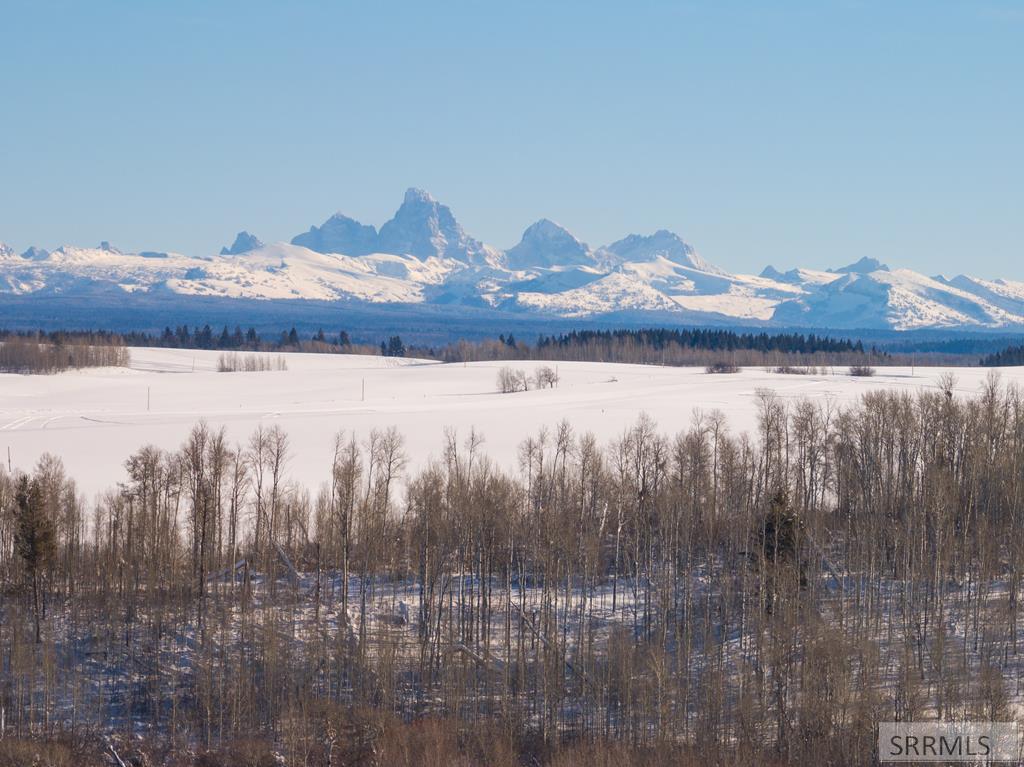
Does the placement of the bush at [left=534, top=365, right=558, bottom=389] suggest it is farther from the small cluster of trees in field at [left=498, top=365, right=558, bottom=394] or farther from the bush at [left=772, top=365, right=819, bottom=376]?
the bush at [left=772, top=365, right=819, bottom=376]

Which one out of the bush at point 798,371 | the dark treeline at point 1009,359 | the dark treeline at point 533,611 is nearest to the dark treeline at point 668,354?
the bush at point 798,371

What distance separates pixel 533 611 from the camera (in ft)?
138

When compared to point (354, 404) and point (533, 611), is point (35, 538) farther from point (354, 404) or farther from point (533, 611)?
point (354, 404)

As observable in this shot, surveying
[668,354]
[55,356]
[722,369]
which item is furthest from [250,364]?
[668,354]

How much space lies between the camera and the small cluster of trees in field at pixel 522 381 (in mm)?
127250

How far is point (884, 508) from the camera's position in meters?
48.8

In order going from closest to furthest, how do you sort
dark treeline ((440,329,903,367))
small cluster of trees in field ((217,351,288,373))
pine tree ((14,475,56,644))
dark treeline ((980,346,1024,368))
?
pine tree ((14,475,56,644))
small cluster of trees in field ((217,351,288,373))
dark treeline ((980,346,1024,368))
dark treeline ((440,329,903,367))

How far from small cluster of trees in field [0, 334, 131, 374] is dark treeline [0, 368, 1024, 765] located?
96.4m

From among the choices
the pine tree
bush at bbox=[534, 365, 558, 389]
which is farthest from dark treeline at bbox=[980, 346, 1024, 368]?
the pine tree

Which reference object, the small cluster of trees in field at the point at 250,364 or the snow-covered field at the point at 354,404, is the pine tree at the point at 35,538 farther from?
the small cluster of trees in field at the point at 250,364

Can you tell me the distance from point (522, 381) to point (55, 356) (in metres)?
57.7

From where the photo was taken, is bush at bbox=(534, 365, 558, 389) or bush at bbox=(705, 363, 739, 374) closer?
bush at bbox=(534, 365, 558, 389)

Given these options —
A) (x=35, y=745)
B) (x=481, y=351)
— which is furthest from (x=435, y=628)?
(x=481, y=351)

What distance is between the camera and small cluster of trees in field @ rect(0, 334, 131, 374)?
464 feet
